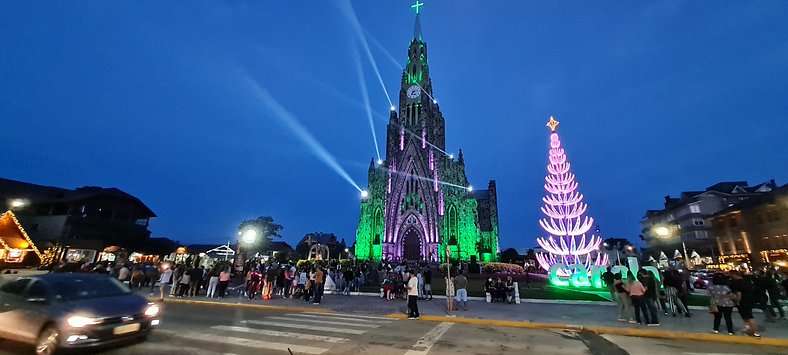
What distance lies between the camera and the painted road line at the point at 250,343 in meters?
6.81

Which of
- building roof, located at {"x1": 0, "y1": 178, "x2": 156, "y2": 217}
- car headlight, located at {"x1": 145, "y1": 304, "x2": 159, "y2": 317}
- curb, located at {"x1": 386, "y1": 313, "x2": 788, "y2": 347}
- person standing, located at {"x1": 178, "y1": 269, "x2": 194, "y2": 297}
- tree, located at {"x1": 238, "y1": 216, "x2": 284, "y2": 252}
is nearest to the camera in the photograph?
car headlight, located at {"x1": 145, "y1": 304, "x2": 159, "y2": 317}

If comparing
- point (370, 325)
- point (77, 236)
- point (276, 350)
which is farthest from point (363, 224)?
point (276, 350)

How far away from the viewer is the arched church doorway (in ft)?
171

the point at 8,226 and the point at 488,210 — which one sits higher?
the point at 488,210

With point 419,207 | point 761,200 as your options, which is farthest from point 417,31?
point 761,200

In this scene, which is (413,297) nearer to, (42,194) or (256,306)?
(256,306)

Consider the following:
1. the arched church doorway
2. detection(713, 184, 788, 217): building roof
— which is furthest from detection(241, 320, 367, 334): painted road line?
detection(713, 184, 788, 217): building roof

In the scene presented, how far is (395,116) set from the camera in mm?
62594

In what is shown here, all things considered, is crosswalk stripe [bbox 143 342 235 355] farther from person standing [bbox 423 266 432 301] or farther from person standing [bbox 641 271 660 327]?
person standing [bbox 423 266 432 301]

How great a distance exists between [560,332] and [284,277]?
14264 mm

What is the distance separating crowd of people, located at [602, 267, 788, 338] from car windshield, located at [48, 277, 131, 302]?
46.9 feet

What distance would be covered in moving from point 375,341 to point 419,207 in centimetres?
4591

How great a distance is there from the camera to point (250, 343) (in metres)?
7.36

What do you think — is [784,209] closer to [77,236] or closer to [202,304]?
[202,304]
